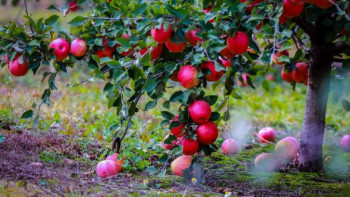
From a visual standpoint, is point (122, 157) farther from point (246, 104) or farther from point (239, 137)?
point (246, 104)

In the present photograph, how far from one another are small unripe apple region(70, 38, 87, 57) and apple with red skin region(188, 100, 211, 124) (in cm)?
62

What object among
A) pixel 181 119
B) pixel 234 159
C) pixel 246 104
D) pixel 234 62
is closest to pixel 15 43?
pixel 181 119

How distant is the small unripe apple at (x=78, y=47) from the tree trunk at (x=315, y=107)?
3.88 ft

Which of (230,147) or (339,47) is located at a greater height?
(339,47)

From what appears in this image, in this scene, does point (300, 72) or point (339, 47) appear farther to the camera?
point (300, 72)

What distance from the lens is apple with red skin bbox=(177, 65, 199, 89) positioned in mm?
1838

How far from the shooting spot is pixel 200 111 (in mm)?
1911

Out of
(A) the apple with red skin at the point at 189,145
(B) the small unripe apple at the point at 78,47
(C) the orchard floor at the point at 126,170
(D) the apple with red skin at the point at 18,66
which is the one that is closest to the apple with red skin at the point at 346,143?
(C) the orchard floor at the point at 126,170

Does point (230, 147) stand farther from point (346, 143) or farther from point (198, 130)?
point (198, 130)

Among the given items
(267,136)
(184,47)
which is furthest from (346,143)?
(184,47)

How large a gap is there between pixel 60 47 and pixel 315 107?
1383 mm

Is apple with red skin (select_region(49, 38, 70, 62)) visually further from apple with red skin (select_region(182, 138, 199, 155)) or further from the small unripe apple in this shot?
apple with red skin (select_region(182, 138, 199, 155))

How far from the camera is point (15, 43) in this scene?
2139 millimetres

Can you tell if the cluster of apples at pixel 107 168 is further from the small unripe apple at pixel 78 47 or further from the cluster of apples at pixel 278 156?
the cluster of apples at pixel 278 156
